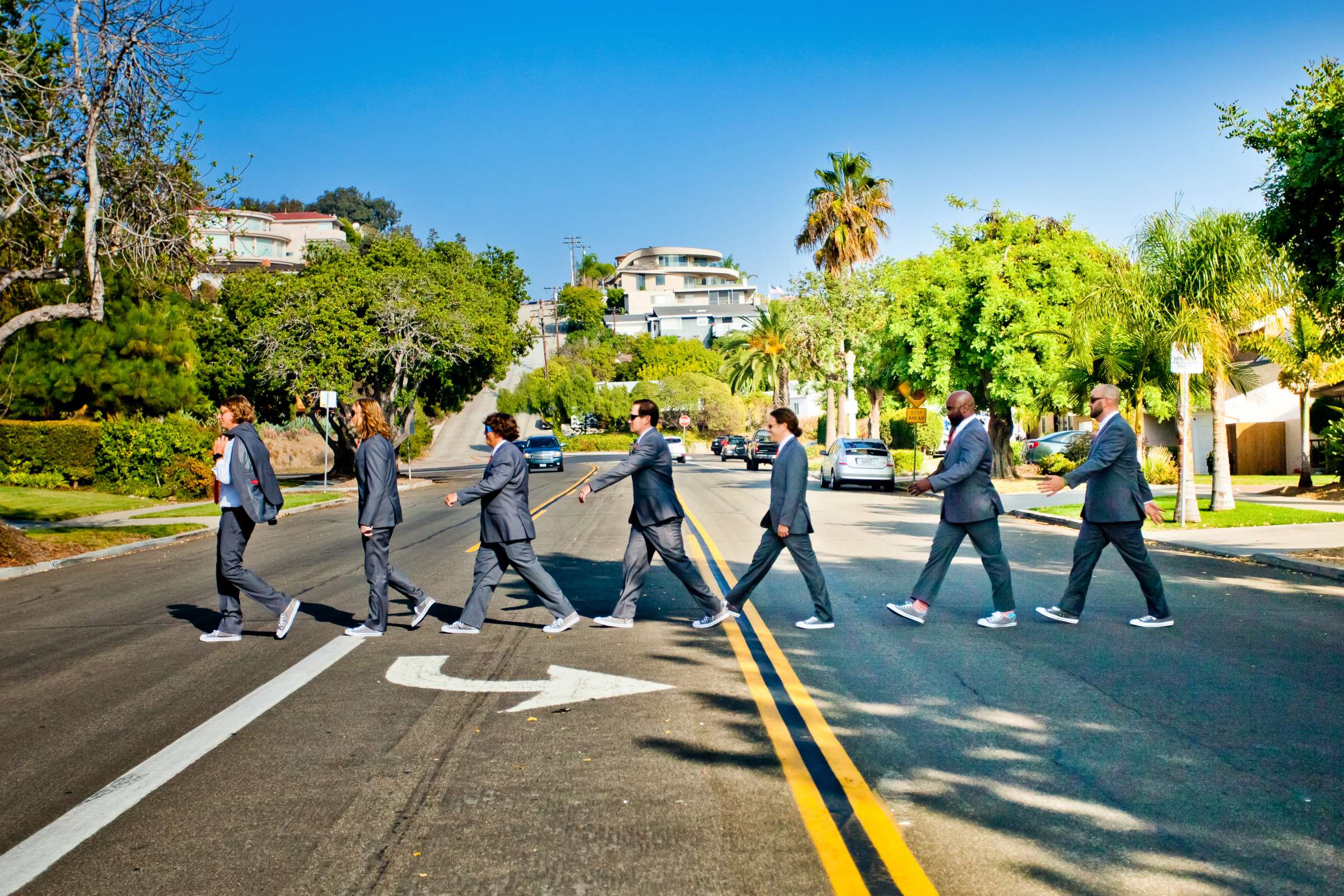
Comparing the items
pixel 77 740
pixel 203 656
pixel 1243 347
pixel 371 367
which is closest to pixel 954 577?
pixel 203 656

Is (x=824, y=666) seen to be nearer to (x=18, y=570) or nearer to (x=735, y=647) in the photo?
(x=735, y=647)

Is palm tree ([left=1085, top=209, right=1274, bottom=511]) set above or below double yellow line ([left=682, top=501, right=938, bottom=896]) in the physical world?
above

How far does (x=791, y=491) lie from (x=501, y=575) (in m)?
2.45

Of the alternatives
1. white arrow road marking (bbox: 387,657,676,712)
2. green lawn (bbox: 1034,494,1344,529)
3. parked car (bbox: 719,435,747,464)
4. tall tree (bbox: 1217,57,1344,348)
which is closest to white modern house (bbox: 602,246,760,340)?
parked car (bbox: 719,435,747,464)

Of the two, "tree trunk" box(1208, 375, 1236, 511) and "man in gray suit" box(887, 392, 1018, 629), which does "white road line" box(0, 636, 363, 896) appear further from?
"tree trunk" box(1208, 375, 1236, 511)

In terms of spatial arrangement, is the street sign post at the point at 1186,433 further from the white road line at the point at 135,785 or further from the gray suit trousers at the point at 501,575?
the white road line at the point at 135,785

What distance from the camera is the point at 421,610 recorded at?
9.47 meters

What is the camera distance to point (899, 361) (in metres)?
31.3

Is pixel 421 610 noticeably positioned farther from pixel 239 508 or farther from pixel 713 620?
pixel 713 620

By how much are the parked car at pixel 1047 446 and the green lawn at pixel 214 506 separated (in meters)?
22.6

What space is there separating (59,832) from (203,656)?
3.92m

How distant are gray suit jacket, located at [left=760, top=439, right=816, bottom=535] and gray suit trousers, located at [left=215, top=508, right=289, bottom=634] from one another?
162 inches

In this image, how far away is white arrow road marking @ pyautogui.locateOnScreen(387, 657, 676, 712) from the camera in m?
6.92

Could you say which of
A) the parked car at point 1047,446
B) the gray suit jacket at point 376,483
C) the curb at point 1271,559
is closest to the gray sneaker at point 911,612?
the curb at point 1271,559
